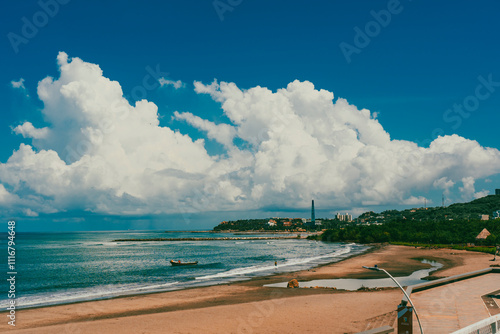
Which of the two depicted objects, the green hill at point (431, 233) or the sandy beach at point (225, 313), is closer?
the sandy beach at point (225, 313)

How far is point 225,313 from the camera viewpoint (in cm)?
2933

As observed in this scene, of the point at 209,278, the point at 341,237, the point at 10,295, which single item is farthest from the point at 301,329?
the point at 341,237

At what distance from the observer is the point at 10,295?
42281 mm

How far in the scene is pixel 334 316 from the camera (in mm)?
26406

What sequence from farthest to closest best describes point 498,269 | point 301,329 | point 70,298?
1. point 70,298
2. point 498,269
3. point 301,329

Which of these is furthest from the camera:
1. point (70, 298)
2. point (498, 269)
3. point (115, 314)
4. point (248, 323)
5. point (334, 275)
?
point (334, 275)

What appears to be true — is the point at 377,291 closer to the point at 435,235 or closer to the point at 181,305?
the point at 181,305

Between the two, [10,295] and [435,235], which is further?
[435,235]

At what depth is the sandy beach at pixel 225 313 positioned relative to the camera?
981 inches

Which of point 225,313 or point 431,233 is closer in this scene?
point 225,313

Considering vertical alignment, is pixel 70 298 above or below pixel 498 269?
below

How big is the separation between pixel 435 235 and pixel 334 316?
308 ft

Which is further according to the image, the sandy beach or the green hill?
the green hill

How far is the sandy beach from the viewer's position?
2491cm
